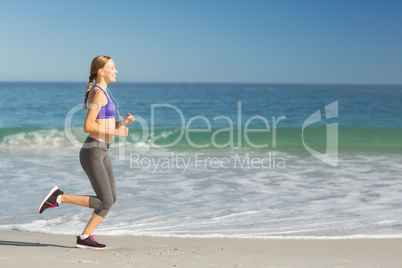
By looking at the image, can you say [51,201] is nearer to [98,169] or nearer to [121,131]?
→ [98,169]

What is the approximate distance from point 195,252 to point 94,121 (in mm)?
1441

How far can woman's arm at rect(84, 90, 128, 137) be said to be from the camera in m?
4.14

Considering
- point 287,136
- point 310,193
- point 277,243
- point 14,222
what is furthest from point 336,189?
point 287,136

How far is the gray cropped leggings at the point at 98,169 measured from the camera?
14.0 ft

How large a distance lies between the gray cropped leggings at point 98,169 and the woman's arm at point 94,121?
0.15 meters

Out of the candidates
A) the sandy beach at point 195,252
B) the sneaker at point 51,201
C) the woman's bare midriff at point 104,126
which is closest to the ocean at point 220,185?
the sandy beach at point 195,252

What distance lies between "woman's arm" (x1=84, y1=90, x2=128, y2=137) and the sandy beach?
1036 millimetres

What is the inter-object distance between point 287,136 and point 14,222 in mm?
14453

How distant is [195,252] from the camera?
14.6 ft

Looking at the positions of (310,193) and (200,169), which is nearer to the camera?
(310,193)

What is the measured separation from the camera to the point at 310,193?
7.94 m

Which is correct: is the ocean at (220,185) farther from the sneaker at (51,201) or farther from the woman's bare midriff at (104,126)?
the woman's bare midriff at (104,126)

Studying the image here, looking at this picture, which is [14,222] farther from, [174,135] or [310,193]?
[174,135]

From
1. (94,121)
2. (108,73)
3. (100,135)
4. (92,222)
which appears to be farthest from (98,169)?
(108,73)
